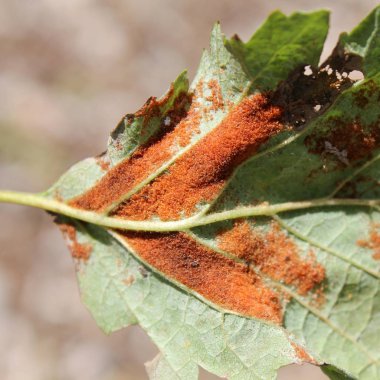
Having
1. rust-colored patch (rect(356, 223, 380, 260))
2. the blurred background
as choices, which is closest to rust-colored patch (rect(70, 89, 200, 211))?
rust-colored patch (rect(356, 223, 380, 260))

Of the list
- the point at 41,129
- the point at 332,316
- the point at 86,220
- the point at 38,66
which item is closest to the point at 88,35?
the point at 38,66

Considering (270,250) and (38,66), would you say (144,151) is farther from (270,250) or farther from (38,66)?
(38,66)

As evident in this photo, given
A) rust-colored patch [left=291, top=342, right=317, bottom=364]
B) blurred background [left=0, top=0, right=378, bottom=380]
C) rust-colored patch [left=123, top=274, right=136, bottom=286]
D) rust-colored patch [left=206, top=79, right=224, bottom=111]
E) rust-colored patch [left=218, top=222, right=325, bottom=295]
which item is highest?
blurred background [left=0, top=0, right=378, bottom=380]

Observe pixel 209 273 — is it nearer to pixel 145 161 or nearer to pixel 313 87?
pixel 145 161

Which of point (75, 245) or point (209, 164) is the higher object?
point (75, 245)

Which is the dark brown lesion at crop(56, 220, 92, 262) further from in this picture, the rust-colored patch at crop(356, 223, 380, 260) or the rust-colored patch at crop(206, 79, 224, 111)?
the rust-colored patch at crop(356, 223, 380, 260)

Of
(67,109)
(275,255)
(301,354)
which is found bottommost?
(301,354)

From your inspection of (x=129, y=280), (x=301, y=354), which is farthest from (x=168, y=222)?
(x=301, y=354)
